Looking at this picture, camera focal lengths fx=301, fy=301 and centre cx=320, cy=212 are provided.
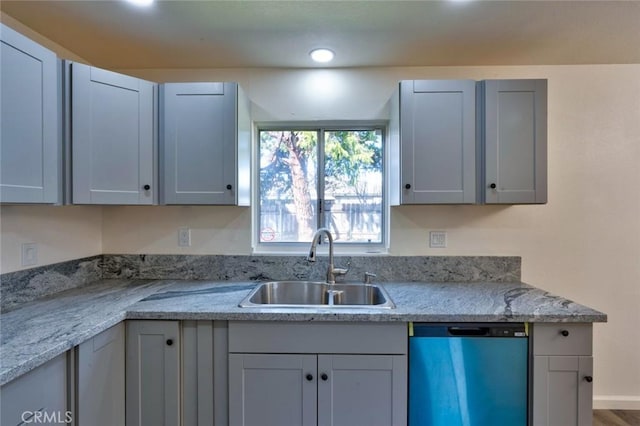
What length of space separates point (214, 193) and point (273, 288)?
73 centimetres

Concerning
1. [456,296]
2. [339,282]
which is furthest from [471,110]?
[339,282]

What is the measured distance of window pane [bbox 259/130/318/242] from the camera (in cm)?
219

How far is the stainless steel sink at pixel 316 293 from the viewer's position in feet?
6.13

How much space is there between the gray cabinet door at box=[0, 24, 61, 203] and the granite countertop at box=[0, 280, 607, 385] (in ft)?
1.72

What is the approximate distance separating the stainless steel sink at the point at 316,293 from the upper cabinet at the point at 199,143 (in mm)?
630

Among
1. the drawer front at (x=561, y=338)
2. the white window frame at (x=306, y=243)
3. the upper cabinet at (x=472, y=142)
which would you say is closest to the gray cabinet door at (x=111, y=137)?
the white window frame at (x=306, y=243)

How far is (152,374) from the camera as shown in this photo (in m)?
1.44

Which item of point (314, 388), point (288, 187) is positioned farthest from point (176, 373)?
point (288, 187)

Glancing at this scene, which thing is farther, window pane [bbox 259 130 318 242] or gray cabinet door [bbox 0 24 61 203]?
window pane [bbox 259 130 318 242]

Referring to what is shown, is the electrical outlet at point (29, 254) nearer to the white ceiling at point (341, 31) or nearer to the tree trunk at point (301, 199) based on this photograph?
the white ceiling at point (341, 31)

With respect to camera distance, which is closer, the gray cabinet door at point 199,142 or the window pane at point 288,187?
the gray cabinet door at point 199,142

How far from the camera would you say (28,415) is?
3.18 feet

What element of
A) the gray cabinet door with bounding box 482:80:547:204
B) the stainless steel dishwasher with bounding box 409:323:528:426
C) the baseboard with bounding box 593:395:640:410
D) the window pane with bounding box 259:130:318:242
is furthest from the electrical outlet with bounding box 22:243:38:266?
the baseboard with bounding box 593:395:640:410

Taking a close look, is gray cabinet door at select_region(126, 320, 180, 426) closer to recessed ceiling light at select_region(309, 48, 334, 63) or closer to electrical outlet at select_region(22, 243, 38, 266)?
electrical outlet at select_region(22, 243, 38, 266)
